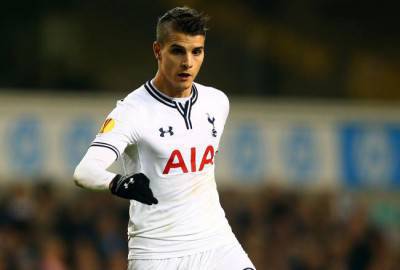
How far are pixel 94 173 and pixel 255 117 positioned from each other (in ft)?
30.8

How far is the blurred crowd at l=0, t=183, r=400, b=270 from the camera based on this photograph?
11023 millimetres

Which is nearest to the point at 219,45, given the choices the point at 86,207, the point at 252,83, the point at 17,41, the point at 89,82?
the point at 252,83

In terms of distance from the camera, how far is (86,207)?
11.9m

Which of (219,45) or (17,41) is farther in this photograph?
(219,45)

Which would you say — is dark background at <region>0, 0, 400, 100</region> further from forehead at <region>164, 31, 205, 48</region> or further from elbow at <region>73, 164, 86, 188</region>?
elbow at <region>73, 164, 86, 188</region>

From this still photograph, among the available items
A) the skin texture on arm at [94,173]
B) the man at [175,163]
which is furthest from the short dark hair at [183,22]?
the skin texture on arm at [94,173]

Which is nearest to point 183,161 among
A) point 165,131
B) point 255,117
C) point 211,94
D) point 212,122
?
point 165,131

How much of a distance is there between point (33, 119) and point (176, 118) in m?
7.59

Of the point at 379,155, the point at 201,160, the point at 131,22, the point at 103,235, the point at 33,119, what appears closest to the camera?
the point at 201,160

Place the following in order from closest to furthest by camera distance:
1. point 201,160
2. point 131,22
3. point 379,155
→ 1. point 201,160
2. point 131,22
3. point 379,155

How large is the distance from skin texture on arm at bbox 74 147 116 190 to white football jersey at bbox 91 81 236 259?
241 millimetres

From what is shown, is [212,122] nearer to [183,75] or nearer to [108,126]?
[183,75]

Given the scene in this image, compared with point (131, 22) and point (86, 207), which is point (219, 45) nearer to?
point (131, 22)

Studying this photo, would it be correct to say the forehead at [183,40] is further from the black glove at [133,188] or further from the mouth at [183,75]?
the black glove at [133,188]
